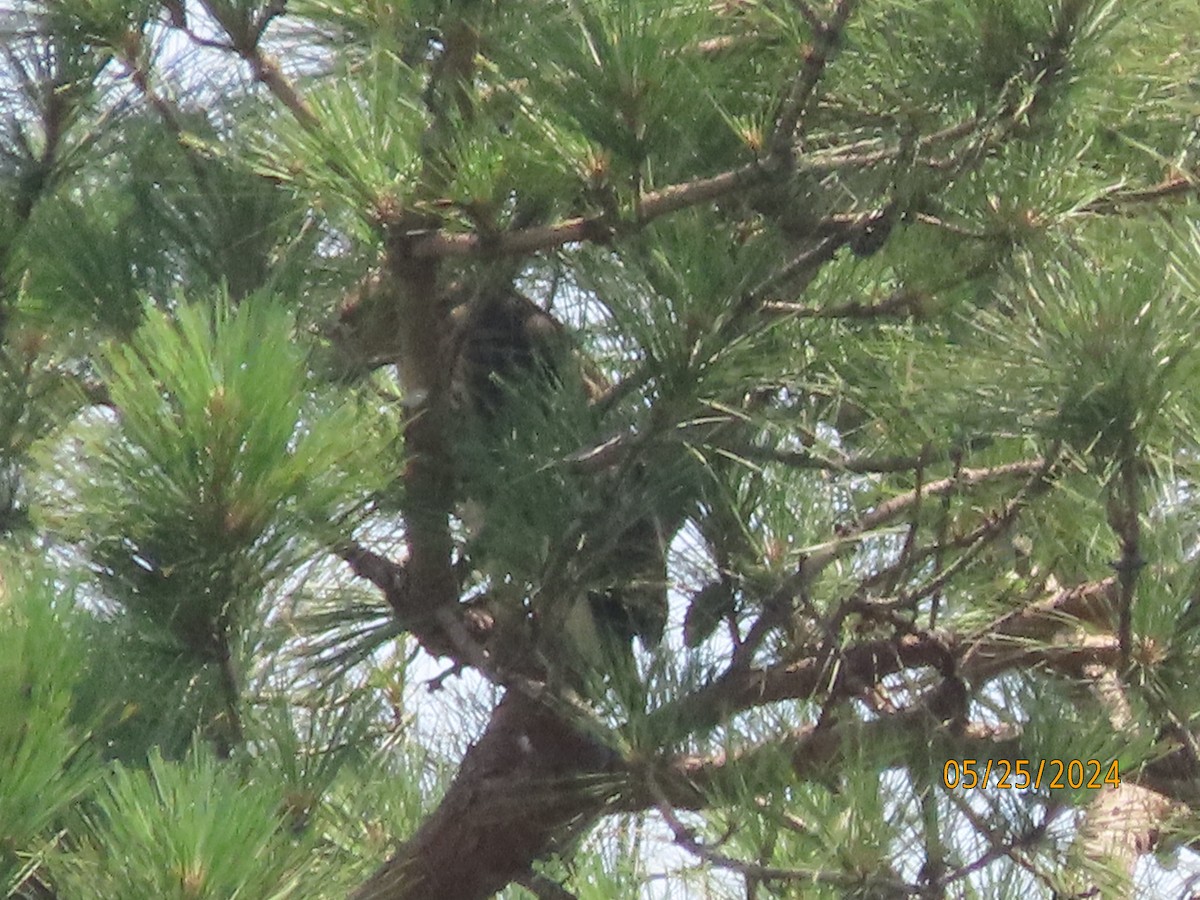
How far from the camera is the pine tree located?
657mm

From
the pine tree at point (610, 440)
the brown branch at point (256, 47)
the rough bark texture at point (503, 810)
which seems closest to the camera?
the pine tree at point (610, 440)

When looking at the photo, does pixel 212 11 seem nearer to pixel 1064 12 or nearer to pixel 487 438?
pixel 487 438

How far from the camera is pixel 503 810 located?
0.94 m

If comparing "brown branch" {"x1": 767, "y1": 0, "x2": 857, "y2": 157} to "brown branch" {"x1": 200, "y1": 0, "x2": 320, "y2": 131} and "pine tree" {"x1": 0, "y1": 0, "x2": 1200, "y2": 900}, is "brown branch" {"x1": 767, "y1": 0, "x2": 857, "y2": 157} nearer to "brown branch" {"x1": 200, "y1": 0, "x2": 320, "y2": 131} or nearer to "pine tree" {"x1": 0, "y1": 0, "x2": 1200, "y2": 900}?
"pine tree" {"x1": 0, "y1": 0, "x2": 1200, "y2": 900}

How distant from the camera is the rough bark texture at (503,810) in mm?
926

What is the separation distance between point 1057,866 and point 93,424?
52cm

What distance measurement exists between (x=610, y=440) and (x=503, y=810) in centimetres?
28

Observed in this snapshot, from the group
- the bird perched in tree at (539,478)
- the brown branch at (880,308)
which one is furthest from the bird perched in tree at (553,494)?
the brown branch at (880,308)

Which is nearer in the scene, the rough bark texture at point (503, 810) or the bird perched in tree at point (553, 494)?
the bird perched in tree at point (553, 494)

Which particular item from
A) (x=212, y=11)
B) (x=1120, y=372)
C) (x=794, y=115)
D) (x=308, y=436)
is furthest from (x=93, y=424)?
(x=1120, y=372)

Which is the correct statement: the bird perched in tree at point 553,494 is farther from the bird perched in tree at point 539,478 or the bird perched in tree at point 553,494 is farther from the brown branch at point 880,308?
the brown branch at point 880,308

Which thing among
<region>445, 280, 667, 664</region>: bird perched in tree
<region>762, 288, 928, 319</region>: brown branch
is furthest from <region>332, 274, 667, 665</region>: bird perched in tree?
<region>762, 288, 928, 319</region>: brown branch

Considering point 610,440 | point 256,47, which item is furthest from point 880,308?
point 256,47

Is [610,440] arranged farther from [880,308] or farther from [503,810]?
[503,810]
